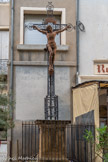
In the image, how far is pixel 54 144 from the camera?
10.9m

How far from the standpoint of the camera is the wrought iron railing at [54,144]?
35.5ft

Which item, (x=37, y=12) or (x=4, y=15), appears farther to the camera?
(x=4, y=15)

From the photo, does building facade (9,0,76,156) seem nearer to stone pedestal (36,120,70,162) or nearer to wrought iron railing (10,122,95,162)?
wrought iron railing (10,122,95,162)

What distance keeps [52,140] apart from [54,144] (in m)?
0.14

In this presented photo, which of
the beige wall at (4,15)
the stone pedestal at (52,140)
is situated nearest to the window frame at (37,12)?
the beige wall at (4,15)

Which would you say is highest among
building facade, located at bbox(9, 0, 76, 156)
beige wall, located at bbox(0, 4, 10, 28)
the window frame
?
beige wall, located at bbox(0, 4, 10, 28)

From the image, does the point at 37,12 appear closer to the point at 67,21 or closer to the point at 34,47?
the point at 67,21

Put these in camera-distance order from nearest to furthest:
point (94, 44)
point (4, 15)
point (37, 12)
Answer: point (94, 44)
point (37, 12)
point (4, 15)

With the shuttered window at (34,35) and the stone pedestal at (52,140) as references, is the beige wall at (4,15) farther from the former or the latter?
the stone pedestal at (52,140)

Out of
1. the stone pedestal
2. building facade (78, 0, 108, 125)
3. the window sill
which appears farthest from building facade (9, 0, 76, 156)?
the stone pedestal

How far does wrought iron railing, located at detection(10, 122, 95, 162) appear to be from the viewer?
1083cm

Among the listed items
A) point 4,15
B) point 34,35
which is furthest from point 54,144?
point 4,15

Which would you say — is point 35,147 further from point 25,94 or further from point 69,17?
point 69,17

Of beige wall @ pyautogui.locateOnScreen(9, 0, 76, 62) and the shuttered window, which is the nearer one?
beige wall @ pyautogui.locateOnScreen(9, 0, 76, 62)
